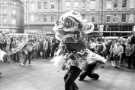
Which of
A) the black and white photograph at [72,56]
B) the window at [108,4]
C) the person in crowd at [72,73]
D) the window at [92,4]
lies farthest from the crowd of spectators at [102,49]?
the window at [108,4]

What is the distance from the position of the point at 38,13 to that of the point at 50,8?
2507 millimetres

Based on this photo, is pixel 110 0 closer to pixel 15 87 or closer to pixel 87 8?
pixel 87 8

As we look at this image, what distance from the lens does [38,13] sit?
40969mm

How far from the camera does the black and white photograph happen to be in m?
6.25

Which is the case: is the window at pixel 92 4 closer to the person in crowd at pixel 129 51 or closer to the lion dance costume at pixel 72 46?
the person in crowd at pixel 129 51

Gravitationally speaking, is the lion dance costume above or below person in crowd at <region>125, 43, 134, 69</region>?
above

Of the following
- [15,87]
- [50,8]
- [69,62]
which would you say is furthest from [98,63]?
[50,8]

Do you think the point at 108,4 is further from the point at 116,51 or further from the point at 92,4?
the point at 116,51

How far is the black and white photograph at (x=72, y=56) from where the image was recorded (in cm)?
625

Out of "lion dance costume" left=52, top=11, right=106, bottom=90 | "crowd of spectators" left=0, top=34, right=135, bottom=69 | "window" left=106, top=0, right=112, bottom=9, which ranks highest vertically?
"window" left=106, top=0, right=112, bottom=9

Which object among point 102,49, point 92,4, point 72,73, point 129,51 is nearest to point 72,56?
point 72,73

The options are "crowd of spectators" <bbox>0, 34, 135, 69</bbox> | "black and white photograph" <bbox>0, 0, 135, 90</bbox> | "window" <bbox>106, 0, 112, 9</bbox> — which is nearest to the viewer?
"black and white photograph" <bbox>0, 0, 135, 90</bbox>

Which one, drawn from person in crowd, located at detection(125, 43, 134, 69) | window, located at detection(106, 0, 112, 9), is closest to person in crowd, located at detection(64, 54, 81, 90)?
person in crowd, located at detection(125, 43, 134, 69)

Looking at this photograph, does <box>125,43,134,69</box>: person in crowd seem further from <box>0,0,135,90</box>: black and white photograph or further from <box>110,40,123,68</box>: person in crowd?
<box>110,40,123,68</box>: person in crowd
